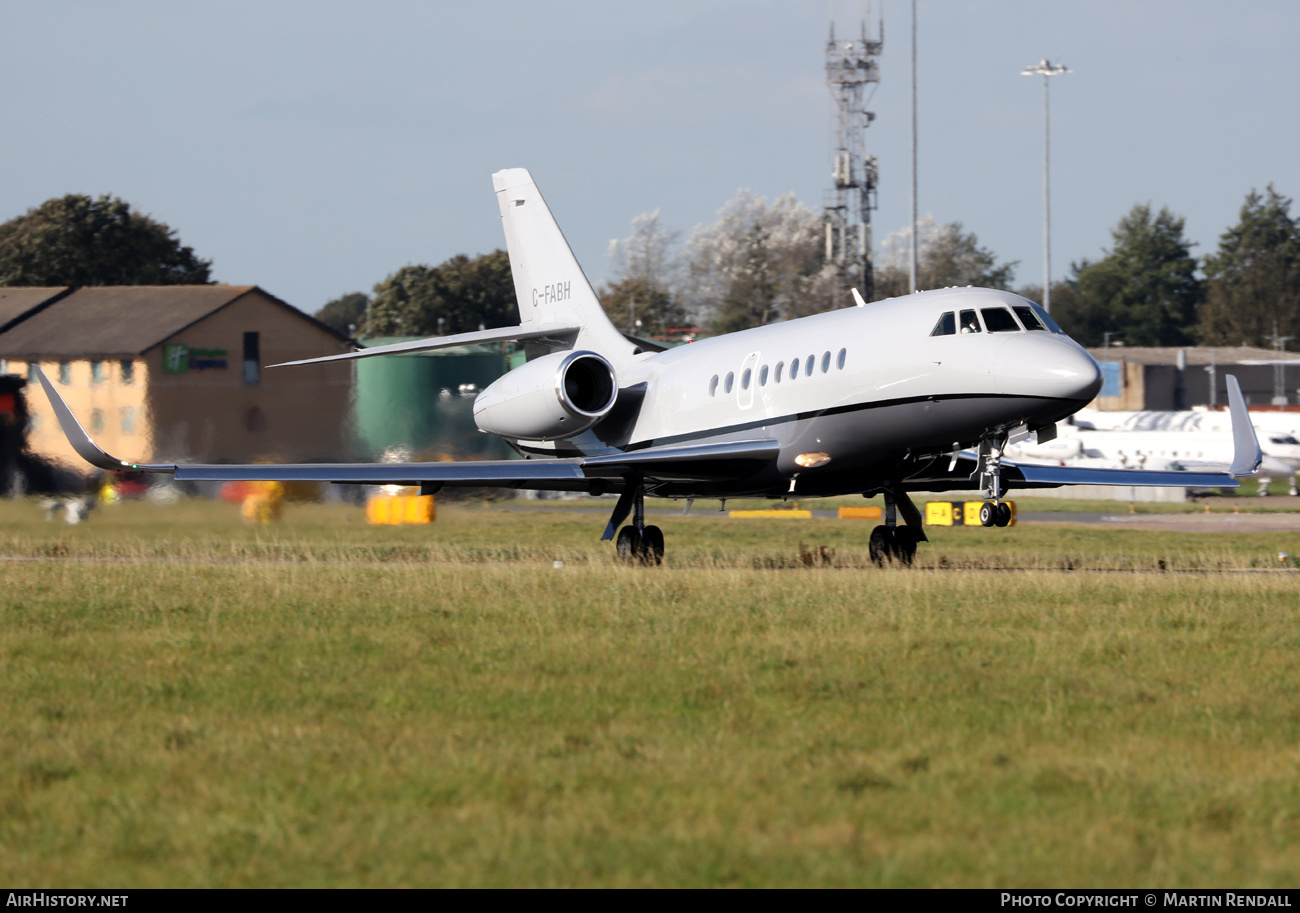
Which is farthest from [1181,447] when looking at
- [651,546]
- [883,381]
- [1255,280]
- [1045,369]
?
[1255,280]

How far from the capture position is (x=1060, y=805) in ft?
23.6

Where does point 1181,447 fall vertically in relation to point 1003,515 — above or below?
above

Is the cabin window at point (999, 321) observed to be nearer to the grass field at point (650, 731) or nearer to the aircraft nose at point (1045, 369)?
the aircraft nose at point (1045, 369)

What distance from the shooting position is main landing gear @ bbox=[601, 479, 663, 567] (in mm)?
22922

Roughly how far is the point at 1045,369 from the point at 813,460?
13.1 feet

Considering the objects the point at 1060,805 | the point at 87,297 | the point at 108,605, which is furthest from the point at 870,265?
the point at 1060,805

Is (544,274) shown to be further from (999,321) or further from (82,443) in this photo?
(999,321)

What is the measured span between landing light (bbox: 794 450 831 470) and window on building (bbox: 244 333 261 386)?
805 inches

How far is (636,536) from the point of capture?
23.1 metres

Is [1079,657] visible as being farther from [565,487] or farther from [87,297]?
[87,297]

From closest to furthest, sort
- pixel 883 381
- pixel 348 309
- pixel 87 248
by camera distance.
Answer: pixel 883 381
pixel 87 248
pixel 348 309

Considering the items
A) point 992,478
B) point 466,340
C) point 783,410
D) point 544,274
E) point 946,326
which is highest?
point 544,274

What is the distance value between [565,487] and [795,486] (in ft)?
14.3

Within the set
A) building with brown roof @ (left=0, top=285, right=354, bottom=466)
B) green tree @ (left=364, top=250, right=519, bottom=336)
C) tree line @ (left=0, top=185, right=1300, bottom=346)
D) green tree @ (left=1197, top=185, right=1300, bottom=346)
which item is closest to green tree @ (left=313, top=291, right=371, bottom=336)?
tree line @ (left=0, top=185, right=1300, bottom=346)
